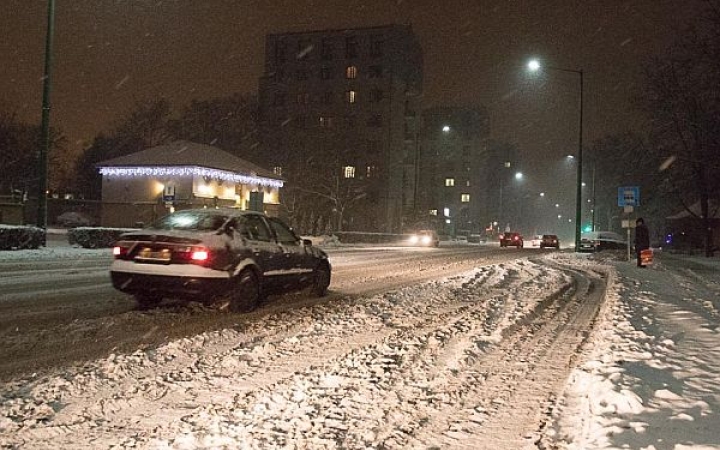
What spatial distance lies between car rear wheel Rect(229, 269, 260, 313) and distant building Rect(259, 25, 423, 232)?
5545cm

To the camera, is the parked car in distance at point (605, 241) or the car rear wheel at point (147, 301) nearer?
the car rear wheel at point (147, 301)

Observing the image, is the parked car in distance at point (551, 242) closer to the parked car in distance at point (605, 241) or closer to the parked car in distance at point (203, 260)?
the parked car in distance at point (605, 241)

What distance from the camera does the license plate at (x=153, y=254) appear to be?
9.00 m

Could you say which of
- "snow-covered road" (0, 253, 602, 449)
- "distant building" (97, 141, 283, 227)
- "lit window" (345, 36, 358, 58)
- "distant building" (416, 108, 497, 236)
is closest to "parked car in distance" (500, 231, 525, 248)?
"distant building" (97, 141, 283, 227)

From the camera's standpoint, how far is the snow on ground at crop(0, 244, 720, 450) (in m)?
4.43

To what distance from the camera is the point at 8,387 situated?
5453 mm

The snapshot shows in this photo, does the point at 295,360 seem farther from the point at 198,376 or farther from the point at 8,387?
the point at 8,387

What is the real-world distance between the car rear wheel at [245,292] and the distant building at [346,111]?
55.4m

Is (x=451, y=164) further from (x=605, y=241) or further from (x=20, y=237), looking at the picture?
(x=20, y=237)

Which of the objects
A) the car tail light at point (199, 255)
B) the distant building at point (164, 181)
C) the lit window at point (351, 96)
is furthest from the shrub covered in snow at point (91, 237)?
the lit window at point (351, 96)

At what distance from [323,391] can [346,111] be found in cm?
6790

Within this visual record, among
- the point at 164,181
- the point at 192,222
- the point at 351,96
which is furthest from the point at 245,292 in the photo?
the point at 351,96

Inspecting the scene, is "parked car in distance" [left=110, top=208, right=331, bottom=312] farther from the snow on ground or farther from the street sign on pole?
the street sign on pole

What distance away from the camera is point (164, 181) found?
46219 millimetres
